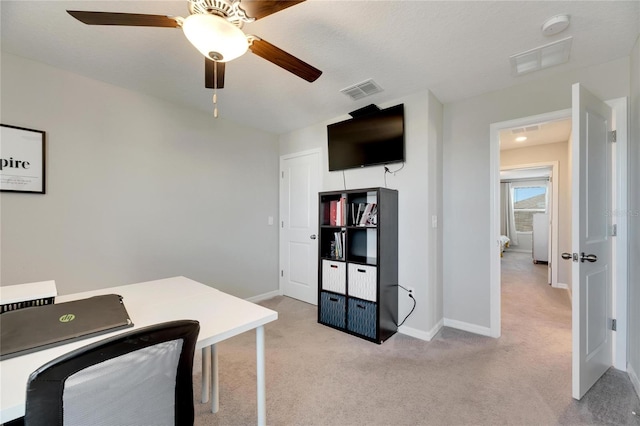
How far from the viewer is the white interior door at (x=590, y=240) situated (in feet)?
5.47

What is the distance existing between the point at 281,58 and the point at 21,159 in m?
2.15

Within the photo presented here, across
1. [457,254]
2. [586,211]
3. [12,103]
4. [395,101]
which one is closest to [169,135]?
[12,103]

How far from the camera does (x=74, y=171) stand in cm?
229

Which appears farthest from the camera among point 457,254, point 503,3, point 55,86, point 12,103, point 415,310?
point 457,254

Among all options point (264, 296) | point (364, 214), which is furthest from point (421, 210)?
point (264, 296)

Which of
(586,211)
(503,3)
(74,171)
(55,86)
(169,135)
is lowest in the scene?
(586,211)

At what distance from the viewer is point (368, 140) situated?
9.52 feet

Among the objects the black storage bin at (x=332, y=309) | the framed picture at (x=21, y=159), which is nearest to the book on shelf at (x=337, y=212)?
the black storage bin at (x=332, y=309)

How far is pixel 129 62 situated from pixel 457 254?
339 centimetres

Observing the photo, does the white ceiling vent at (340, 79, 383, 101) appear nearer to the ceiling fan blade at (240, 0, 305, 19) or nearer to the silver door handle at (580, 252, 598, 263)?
the ceiling fan blade at (240, 0, 305, 19)

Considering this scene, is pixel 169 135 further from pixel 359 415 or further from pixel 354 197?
pixel 359 415

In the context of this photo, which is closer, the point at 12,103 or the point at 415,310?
the point at 12,103

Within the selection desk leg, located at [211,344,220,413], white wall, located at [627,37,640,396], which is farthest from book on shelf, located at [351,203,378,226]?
white wall, located at [627,37,640,396]

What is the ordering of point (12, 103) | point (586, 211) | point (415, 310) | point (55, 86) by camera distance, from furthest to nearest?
point (415, 310), point (55, 86), point (12, 103), point (586, 211)
